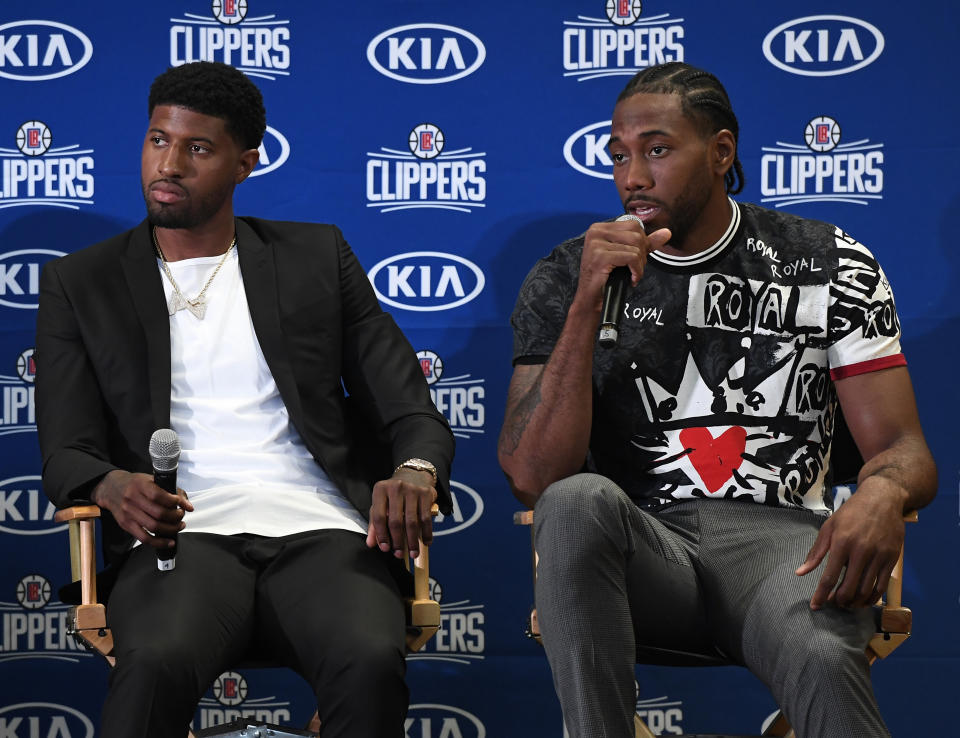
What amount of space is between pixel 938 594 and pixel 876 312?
1.17m

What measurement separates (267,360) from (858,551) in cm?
125

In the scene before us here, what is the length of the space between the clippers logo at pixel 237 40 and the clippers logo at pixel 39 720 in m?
1.82

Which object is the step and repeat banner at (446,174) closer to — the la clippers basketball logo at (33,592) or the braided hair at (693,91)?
the la clippers basketball logo at (33,592)

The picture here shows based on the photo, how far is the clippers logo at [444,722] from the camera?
122 inches

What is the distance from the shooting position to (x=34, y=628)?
3086 millimetres

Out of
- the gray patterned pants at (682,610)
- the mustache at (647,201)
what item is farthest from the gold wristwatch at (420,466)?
the mustache at (647,201)

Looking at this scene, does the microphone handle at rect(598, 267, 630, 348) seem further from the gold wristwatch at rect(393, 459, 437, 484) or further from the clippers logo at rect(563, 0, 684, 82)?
the clippers logo at rect(563, 0, 684, 82)

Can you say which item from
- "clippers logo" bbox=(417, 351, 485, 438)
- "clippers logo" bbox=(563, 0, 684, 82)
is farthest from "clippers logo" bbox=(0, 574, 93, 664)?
"clippers logo" bbox=(563, 0, 684, 82)

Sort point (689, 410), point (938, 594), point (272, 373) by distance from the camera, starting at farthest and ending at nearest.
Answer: point (938, 594) → point (272, 373) → point (689, 410)

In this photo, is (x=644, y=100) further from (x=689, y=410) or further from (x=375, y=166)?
(x=375, y=166)

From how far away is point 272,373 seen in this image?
7.79ft

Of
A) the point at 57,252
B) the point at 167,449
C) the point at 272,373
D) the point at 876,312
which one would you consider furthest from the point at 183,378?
the point at 876,312

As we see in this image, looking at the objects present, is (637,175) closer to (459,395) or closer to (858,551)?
(858,551)

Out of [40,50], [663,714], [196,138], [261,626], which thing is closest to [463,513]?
[663,714]
